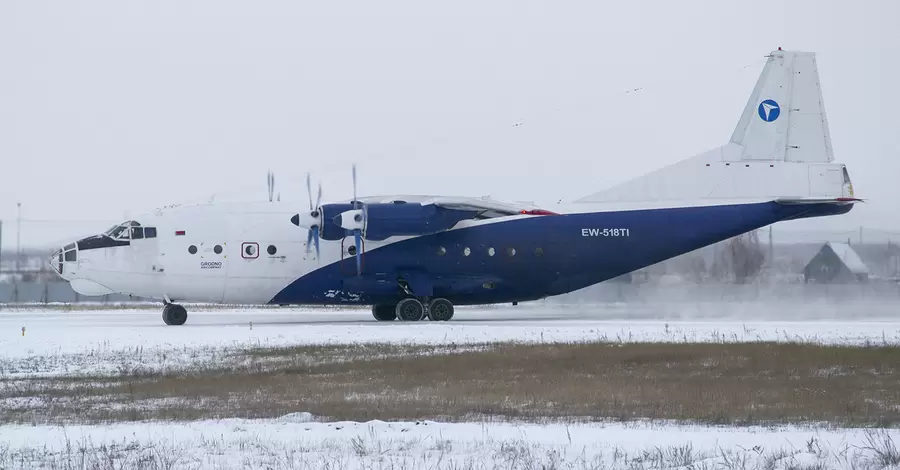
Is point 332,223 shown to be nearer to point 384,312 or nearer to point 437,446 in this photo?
point 384,312

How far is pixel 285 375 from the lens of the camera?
19594mm

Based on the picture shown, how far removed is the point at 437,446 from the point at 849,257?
36.8 meters

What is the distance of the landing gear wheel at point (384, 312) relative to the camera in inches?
1411

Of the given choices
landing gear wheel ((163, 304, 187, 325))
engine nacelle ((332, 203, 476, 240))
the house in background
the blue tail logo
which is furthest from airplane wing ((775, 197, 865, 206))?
landing gear wheel ((163, 304, 187, 325))

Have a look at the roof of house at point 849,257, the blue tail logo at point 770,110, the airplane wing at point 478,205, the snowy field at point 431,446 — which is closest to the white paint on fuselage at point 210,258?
the airplane wing at point 478,205

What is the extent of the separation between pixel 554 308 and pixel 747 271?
9.09m

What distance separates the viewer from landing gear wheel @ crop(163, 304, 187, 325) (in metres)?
32.2

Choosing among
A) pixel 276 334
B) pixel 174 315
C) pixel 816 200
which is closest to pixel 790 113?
pixel 816 200

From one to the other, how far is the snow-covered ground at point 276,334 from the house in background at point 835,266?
6.84 meters

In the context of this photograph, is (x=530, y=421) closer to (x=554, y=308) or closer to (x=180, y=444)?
(x=180, y=444)

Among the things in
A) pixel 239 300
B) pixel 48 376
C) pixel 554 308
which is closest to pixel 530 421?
pixel 48 376

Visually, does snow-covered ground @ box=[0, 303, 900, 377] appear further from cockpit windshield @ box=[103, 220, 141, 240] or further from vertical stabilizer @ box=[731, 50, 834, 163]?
vertical stabilizer @ box=[731, 50, 834, 163]

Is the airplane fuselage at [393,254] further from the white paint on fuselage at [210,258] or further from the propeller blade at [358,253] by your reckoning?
the propeller blade at [358,253]

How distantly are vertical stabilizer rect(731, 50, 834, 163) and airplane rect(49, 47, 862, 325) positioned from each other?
0.04 metres
